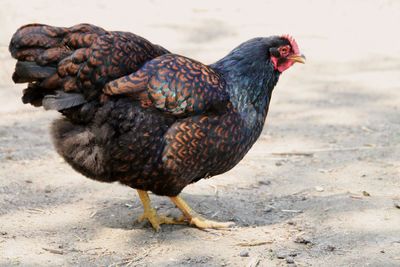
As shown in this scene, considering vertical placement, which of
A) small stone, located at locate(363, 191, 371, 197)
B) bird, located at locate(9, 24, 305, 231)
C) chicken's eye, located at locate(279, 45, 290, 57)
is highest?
chicken's eye, located at locate(279, 45, 290, 57)

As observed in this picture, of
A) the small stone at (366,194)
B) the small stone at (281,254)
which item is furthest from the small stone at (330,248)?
the small stone at (366,194)

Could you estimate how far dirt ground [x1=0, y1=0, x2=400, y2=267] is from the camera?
4.91 metres

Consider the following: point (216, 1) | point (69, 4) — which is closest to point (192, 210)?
point (69, 4)

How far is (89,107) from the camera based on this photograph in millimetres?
4977

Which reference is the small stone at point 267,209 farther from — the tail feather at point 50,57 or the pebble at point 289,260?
the tail feather at point 50,57

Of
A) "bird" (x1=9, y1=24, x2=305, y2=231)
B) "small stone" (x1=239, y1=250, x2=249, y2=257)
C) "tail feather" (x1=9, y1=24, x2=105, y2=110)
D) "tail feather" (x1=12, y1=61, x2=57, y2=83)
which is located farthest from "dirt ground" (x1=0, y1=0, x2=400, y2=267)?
"tail feather" (x1=12, y1=61, x2=57, y2=83)

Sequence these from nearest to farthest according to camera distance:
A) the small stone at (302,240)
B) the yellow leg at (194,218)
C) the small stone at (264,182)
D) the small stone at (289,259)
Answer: the small stone at (289,259), the small stone at (302,240), the yellow leg at (194,218), the small stone at (264,182)

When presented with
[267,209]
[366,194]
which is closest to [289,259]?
[267,209]

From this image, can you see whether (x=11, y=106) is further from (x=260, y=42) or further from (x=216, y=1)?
(x=216, y=1)

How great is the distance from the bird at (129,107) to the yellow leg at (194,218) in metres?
0.29

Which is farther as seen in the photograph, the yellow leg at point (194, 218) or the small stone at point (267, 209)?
the small stone at point (267, 209)

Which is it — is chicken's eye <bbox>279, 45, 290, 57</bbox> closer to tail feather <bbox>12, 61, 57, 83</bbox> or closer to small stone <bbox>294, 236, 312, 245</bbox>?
small stone <bbox>294, 236, 312, 245</bbox>

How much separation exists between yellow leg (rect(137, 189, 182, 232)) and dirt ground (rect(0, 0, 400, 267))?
2.5 inches

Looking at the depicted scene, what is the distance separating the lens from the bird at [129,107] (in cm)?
492
